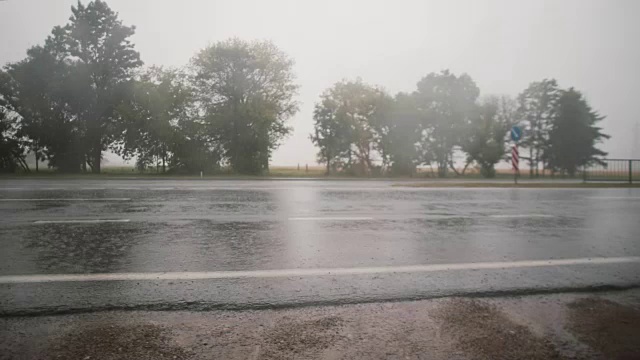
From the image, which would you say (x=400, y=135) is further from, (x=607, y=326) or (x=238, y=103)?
(x=607, y=326)

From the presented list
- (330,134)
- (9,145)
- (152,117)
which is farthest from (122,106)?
(330,134)

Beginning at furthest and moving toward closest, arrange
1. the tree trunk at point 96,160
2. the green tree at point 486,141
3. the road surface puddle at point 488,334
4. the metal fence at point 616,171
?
the green tree at point 486,141 < the tree trunk at point 96,160 < the metal fence at point 616,171 < the road surface puddle at point 488,334

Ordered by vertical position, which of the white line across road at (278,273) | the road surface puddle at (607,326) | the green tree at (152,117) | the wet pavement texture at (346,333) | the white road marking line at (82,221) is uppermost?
Result: the green tree at (152,117)

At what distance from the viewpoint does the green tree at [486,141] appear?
125 feet

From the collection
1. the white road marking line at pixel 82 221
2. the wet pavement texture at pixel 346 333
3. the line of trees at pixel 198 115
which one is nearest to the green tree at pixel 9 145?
the line of trees at pixel 198 115

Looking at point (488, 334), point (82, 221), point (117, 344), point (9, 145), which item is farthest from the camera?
point (9, 145)

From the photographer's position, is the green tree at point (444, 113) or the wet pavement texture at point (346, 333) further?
the green tree at point (444, 113)

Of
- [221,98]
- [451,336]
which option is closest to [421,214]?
[451,336]

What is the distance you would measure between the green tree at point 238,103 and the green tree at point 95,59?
25.4 feet

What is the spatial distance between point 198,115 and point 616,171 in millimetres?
37015

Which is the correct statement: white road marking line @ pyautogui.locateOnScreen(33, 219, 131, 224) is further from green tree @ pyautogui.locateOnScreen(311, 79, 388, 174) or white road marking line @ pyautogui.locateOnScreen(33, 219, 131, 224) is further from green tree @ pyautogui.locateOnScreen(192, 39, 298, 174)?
green tree @ pyautogui.locateOnScreen(311, 79, 388, 174)

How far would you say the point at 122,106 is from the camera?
34125 mm

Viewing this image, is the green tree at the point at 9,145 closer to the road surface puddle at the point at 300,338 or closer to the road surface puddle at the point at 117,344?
the road surface puddle at the point at 117,344

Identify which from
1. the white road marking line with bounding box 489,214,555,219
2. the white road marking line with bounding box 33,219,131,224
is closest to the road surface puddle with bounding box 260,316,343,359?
the white road marking line with bounding box 33,219,131,224
